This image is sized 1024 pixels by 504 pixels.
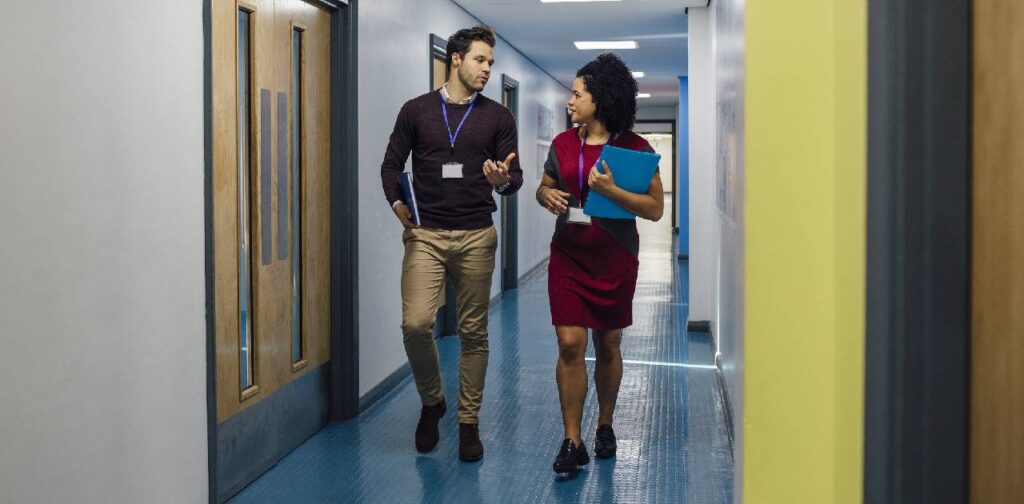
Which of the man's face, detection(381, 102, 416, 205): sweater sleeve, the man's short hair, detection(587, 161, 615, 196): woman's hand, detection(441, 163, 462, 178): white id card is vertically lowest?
detection(587, 161, 615, 196): woman's hand

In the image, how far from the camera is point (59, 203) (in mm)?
2445

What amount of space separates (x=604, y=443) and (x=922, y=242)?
321 cm

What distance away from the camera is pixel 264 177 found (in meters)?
3.92

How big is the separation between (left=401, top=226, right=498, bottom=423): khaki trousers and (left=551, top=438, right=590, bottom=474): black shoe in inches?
16.7

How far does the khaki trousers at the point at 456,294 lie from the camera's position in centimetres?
402

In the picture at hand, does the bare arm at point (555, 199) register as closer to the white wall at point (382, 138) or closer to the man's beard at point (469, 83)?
the man's beard at point (469, 83)

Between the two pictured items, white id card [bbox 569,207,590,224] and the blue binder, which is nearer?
white id card [bbox 569,207,590,224]

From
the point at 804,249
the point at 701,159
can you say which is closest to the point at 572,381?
the point at 804,249

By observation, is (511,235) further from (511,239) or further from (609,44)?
(609,44)

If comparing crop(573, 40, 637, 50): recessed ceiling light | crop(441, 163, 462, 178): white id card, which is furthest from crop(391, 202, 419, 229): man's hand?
crop(573, 40, 637, 50): recessed ceiling light

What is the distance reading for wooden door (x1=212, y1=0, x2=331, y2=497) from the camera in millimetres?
3496

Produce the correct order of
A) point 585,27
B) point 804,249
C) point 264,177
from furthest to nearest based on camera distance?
point 585,27 → point 264,177 → point 804,249

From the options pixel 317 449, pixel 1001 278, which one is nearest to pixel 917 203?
pixel 1001 278

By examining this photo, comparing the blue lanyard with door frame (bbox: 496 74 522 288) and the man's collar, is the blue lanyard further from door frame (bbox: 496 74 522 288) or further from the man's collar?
door frame (bbox: 496 74 522 288)
